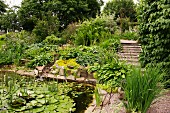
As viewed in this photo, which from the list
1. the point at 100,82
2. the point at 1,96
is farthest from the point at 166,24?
the point at 1,96

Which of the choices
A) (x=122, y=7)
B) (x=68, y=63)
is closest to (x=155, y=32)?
(x=68, y=63)

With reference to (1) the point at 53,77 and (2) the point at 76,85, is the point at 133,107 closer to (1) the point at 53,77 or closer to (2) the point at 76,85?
(2) the point at 76,85

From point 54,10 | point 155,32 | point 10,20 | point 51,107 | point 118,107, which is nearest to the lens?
point 118,107

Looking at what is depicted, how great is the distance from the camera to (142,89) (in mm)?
3285

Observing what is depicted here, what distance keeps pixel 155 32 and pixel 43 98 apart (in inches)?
107

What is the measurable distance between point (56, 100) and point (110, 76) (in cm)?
160

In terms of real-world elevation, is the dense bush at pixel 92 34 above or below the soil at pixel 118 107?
above

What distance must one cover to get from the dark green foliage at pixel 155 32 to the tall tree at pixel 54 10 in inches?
414

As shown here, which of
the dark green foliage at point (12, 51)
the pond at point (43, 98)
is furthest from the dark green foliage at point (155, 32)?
the dark green foliage at point (12, 51)

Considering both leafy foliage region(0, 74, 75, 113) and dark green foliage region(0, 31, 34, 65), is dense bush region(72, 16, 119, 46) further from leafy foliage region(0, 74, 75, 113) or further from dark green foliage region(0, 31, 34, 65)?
leafy foliage region(0, 74, 75, 113)

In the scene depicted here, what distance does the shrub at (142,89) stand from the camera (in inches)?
129

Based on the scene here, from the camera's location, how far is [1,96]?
15.1 ft

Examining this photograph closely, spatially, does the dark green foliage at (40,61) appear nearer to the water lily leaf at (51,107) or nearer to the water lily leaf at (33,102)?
the water lily leaf at (33,102)

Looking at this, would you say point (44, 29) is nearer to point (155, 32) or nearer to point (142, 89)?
point (155, 32)
